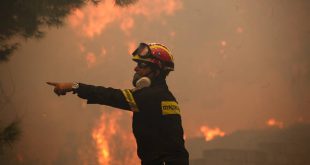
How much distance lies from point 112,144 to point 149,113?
69987 mm

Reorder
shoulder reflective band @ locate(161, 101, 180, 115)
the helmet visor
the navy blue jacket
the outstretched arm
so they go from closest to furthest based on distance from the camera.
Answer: the outstretched arm → the navy blue jacket → shoulder reflective band @ locate(161, 101, 180, 115) → the helmet visor

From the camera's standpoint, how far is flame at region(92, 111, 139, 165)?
71688 millimetres

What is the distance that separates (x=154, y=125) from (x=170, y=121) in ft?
0.58

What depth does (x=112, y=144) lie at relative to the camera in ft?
237

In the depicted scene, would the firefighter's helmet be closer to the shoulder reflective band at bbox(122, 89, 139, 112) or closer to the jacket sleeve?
the shoulder reflective band at bbox(122, 89, 139, 112)

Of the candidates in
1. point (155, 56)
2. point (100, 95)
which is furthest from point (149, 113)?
point (155, 56)

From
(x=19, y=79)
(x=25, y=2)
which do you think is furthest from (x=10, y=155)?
(x=25, y=2)

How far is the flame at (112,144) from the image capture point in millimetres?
71688

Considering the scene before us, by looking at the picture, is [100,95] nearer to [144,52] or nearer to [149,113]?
[149,113]

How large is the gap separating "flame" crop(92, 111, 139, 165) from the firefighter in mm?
68348

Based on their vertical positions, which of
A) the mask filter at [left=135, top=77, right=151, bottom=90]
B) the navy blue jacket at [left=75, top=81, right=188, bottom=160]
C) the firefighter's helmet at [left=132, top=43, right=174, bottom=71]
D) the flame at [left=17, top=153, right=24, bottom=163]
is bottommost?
the navy blue jacket at [left=75, top=81, right=188, bottom=160]

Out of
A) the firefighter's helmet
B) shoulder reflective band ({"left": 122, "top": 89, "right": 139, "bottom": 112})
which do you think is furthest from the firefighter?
the firefighter's helmet

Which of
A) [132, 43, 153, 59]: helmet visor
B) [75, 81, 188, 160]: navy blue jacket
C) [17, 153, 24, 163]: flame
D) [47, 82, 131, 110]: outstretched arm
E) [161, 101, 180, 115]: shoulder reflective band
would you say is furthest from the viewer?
[17, 153, 24, 163]: flame

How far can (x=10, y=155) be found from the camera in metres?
54.8
